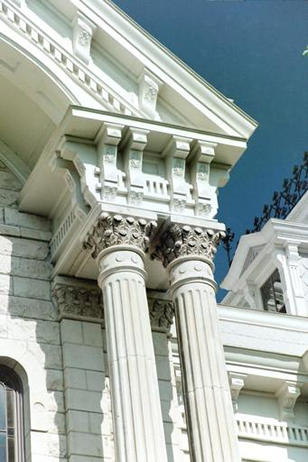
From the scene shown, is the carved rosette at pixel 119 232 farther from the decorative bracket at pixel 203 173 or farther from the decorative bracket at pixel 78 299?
the decorative bracket at pixel 78 299

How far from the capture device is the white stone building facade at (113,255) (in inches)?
747

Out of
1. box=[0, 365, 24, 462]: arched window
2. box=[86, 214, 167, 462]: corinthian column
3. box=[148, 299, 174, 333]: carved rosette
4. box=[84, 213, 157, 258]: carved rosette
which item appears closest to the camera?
box=[86, 214, 167, 462]: corinthian column

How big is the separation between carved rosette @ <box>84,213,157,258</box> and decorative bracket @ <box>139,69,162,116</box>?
200cm

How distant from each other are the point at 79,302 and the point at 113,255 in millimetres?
→ 1673

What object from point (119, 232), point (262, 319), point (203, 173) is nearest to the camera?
point (119, 232)

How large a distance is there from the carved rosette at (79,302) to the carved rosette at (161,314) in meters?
0.84

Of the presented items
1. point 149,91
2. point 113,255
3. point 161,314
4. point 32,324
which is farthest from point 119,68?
point 32,324

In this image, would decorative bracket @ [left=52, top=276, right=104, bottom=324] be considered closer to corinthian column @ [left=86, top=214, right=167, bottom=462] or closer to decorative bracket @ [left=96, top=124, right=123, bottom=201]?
corinthian column @ [left=86, top=214, right=167, bottom=462]

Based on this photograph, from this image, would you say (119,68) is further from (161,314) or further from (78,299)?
(161,314)

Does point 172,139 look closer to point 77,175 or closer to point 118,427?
point 77,175

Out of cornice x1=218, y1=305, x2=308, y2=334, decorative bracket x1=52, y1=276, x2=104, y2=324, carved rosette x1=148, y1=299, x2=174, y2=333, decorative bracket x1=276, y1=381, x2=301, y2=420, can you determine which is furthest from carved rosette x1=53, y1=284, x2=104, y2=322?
decorative bracket x1=276, y1=381, x2=301, y2=420

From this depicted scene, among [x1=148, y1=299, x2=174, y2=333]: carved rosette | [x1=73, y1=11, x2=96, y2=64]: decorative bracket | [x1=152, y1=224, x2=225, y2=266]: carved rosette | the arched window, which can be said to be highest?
[x1=73, y1=11, x2=96, y2=64]: decorative bracket

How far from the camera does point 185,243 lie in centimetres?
1995

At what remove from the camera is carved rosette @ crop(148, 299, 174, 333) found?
21125mm
